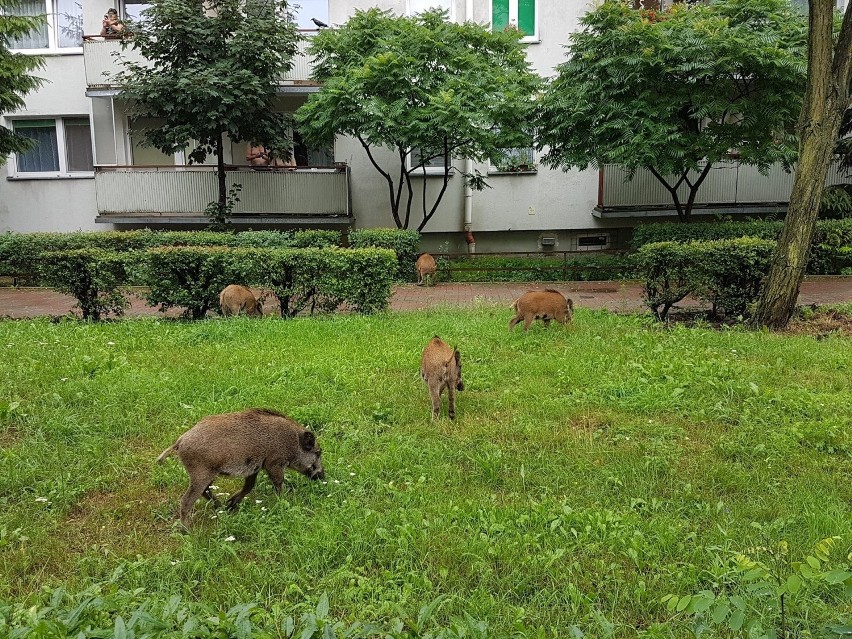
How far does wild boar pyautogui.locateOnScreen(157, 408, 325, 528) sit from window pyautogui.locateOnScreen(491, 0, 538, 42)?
1698 cm

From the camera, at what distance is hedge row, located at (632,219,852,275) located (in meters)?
14.6

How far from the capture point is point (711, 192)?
18.3 m

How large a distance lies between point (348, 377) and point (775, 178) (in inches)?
631

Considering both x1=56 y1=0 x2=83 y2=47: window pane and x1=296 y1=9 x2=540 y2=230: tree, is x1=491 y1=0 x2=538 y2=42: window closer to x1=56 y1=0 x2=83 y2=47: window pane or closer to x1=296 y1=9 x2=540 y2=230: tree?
x1=296 y1=9 x2=540 y2=230: tree

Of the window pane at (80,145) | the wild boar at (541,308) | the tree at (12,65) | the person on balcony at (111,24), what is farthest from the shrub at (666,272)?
the window pane at (80,145)

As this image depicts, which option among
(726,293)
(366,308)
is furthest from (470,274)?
(726,293)

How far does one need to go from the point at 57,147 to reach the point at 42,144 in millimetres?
466

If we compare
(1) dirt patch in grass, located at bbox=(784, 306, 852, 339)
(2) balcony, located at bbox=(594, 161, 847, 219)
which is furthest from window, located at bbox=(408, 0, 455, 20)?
(1) dirt patch in grass, located at bbox=(784, 306, 852, 339)

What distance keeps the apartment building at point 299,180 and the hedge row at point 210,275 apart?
844 centimetres

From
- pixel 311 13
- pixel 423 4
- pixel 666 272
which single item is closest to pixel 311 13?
pixel 311 13

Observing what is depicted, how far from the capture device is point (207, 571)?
3.37m

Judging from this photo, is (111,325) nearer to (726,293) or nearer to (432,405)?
(432,405)

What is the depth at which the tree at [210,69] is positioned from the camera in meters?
15.2

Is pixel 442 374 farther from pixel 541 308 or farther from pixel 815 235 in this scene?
pixel 815 235
